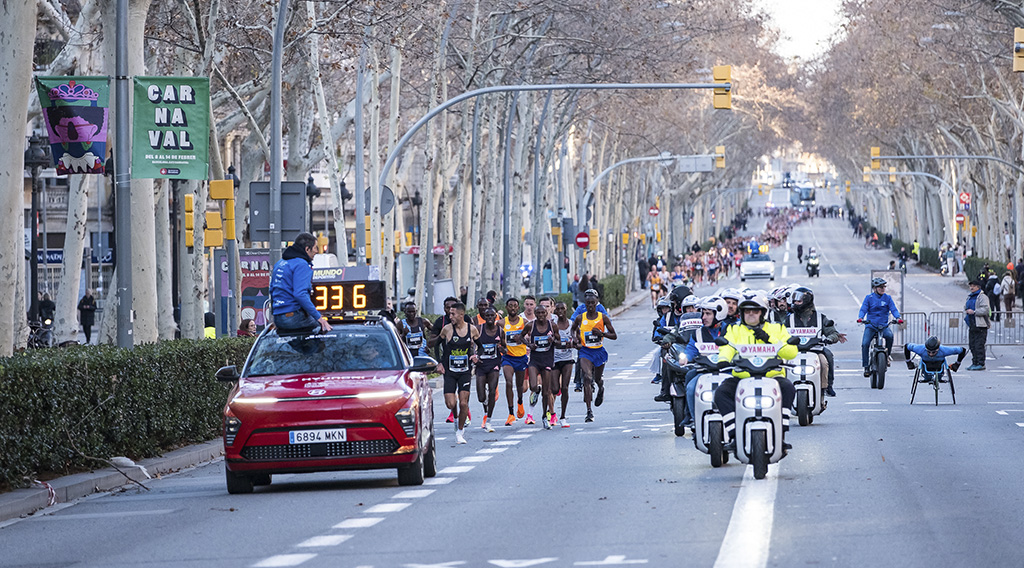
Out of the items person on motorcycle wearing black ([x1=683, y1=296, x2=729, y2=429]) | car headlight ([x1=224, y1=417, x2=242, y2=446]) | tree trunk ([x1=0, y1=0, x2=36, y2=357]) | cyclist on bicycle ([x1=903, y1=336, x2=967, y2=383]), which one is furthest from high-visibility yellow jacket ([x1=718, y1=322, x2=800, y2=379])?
cyclist on bicycle ([x1=903, y1=336, x2=967, y2=383])

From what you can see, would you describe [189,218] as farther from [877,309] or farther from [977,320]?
[977,320]

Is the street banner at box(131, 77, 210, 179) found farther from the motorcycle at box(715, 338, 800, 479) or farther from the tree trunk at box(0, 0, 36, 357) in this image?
the motorcycle at box(715, 338, 800, 479)

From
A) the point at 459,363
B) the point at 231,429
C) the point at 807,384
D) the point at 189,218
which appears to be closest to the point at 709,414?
the point at 231,429

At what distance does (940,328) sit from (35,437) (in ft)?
87.9

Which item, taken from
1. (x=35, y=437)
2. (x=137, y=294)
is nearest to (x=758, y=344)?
(x=35, y=437)

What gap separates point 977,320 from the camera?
32.2 m

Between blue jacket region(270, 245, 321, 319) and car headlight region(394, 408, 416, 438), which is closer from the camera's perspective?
car headlight region(394, 408, 416, 438)

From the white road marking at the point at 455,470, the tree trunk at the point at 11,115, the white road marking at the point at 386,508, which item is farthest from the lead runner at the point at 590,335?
the white road marking at the point at 386,508

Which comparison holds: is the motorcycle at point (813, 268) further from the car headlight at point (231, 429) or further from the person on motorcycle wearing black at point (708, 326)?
the car headlight at point (231, 429)

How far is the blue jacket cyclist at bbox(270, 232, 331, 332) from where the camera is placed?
1464 cm

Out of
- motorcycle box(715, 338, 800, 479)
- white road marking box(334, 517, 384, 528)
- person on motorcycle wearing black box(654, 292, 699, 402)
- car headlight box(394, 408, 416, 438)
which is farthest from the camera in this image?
person on motorcycle wearing black box(654, 292, 699, 402)

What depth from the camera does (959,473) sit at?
13.9 m

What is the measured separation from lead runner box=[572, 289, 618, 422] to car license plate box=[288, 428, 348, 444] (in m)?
7.57

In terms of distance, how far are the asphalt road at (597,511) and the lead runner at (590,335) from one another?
1.53 m
